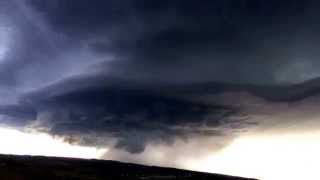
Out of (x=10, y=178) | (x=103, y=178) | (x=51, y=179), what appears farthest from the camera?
(x=103, y=178)

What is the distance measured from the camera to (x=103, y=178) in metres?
187

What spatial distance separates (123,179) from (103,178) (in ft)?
47.4

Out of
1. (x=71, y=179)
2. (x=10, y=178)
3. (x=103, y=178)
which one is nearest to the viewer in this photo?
(x=10, y=178)

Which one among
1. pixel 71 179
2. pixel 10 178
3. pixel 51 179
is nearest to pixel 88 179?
pixel 71 179

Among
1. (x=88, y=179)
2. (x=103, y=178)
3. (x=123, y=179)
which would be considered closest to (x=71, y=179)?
(x=88, y=179)

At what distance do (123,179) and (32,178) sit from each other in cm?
6592

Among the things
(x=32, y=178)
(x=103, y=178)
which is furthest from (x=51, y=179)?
(x=103, y=178)

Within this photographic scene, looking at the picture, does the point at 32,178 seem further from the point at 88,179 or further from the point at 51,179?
the point at 88,179

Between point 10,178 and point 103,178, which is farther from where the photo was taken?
point 103,178

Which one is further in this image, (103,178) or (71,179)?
(103,178)

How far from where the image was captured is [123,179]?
199 metres

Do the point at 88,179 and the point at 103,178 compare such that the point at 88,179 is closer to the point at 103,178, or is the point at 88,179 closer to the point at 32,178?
the point at 103,178

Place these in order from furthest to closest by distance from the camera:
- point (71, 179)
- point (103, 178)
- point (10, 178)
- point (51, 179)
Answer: point (103, 178)
point (71, 179)
point (51, 179)
point (10, 178)

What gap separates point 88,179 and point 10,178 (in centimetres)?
4425
